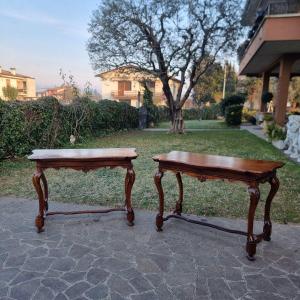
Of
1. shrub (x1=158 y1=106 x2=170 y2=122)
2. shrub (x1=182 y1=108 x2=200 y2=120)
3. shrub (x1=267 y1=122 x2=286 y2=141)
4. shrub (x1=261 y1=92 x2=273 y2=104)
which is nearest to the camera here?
shrub (x1=267 y1=122 x2=286 y2=141)

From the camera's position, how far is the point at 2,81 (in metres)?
37.2

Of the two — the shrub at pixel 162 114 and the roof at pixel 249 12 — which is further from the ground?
the roof at pixel 249 12

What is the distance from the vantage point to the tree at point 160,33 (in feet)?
37.8

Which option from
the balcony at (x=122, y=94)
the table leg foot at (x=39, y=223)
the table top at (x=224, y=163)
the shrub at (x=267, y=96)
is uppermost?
the balcony at (x=122, y=94)

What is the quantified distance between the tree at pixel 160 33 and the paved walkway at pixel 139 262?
10.2 m

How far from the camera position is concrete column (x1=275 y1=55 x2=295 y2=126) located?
10.5 m

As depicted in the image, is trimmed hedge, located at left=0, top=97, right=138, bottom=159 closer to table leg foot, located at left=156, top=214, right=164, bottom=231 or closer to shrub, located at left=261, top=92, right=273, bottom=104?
table leg foot, located at left=156, top=214, right=164, bottom=231

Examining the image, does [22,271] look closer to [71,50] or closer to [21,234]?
[21,234]

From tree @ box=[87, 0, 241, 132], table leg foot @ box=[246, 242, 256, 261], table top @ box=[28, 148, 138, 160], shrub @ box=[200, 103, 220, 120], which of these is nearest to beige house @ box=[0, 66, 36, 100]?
shrub @ box=[200, 103, 220, 120]

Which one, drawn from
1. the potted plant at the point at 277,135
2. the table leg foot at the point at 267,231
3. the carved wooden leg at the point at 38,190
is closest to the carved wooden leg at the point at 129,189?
the carved wooden leg at the point at 38,190

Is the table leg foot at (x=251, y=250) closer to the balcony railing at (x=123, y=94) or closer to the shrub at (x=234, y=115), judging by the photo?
the shrub at (x=234, y=115)

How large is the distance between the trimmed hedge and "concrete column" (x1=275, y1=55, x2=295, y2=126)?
7512 millimetres

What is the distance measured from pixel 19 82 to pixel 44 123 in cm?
3952

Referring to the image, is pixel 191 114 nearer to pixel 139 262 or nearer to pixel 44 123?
pixel 44 123
